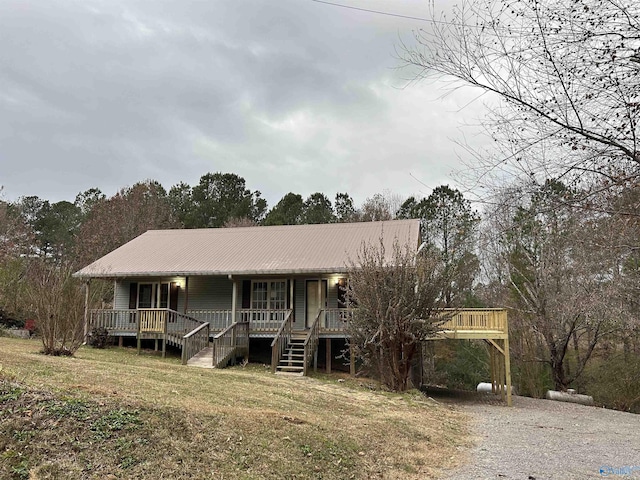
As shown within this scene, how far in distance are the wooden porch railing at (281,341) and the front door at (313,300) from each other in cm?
189

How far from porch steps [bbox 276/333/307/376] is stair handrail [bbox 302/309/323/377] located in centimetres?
22

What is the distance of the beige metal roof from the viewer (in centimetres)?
1880

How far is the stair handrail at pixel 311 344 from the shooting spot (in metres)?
15.5

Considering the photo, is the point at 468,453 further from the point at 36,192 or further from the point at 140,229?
the point at 36,192

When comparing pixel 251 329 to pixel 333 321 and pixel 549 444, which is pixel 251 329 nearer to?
pixel 333 321

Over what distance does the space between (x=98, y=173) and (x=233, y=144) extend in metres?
12.8

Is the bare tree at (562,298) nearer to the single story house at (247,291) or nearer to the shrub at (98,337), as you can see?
the single story house at (247,291)

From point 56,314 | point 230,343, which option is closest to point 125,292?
point 230,343

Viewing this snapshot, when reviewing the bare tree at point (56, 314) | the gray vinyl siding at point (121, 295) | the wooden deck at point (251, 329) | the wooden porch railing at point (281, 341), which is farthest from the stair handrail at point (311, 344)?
the gray vinyl siding at point (121, 295)

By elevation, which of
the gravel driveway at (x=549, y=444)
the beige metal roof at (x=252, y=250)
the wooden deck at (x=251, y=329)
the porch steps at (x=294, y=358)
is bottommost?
the gravel driveway at (x=549, y=444)

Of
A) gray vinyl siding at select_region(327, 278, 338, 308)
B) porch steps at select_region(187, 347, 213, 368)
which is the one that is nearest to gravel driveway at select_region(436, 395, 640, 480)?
gray vinyl siding at select_region(327, 278, 338, 308)

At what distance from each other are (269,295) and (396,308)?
723cm

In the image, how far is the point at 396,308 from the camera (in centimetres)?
1368

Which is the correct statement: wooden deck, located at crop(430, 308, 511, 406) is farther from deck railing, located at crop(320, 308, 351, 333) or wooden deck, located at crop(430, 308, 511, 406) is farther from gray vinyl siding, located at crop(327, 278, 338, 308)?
gray vinyl siding, located at crop(327, 278, 338, 308)
